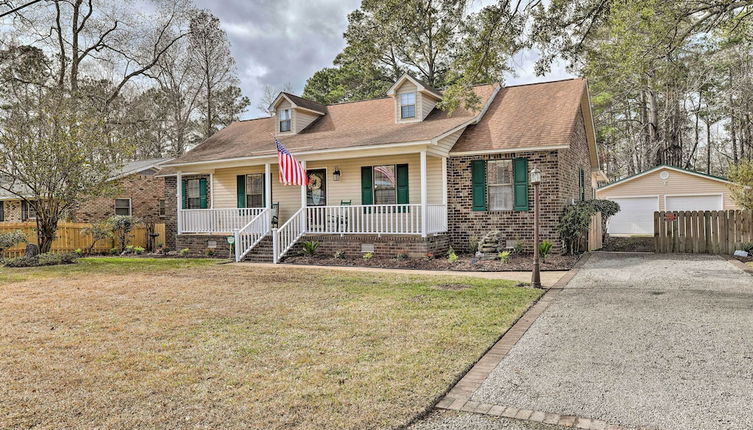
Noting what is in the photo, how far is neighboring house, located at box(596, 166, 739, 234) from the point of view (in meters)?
21.7

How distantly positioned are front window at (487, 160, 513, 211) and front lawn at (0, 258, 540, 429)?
17.5 feet

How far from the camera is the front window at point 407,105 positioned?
16.3m

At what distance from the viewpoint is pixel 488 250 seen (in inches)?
508

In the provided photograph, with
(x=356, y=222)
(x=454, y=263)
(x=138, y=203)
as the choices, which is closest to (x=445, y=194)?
(x=356, y=222)

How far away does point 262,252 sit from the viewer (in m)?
14.7

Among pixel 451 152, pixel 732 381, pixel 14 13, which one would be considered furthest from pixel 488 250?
pixel 14 13

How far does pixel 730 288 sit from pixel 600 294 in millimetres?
2263

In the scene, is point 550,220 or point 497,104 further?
point 497,104

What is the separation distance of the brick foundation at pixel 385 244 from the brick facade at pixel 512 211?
73cm

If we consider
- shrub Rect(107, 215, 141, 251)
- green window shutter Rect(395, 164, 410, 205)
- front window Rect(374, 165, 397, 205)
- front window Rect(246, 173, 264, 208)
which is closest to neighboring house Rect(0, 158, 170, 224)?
shrub Rect(107, 215, 141, 251)

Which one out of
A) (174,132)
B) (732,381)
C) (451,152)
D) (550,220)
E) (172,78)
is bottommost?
(732,381)

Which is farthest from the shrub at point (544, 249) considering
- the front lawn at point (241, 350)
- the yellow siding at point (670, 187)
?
the yellow siding at point (670, 187)

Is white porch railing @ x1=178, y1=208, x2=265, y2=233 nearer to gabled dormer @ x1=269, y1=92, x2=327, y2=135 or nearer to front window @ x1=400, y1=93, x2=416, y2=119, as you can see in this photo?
gabled dormer @ x1=269, y1=92, x2=327, y2=135

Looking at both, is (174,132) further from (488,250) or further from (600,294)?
(600,294)
